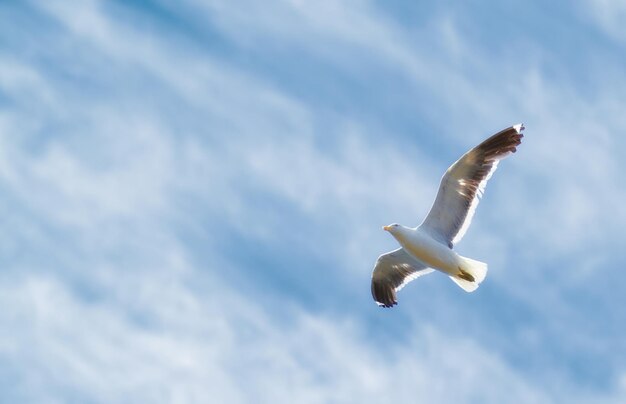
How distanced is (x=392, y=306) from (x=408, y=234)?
9.87 feet

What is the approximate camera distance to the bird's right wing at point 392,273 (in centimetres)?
2722

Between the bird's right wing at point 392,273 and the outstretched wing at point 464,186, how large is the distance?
145cm

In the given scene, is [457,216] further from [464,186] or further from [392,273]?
[392,273]

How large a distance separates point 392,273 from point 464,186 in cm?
329

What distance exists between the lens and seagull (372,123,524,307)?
24984 millimetres

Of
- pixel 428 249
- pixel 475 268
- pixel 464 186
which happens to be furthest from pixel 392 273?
pixel 464 186

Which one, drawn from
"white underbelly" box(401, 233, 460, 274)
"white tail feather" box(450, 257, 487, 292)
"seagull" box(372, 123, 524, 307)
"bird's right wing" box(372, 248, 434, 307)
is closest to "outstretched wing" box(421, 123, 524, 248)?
"seagull" box(372, 123, 524, 307)

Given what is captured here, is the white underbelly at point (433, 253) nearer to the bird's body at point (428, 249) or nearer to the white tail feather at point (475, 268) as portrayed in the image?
the bird's body at point (428, 249)

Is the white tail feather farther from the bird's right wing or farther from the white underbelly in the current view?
the bird's right wing

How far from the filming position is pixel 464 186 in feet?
83.3

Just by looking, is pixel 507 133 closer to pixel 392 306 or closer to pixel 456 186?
pixel 456 186

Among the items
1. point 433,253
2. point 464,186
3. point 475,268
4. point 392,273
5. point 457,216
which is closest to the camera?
point 475,268

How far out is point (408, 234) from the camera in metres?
25.4

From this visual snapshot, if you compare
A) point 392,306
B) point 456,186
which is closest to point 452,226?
point 456,186
